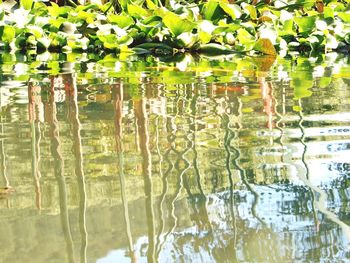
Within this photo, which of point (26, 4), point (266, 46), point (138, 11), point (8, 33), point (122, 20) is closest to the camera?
point (266, 46)

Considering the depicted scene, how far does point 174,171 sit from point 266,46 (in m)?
2.88

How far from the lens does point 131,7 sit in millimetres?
5438

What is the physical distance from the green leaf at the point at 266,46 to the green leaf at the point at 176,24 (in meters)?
0.47

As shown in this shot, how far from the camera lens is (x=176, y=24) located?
4.80 metres

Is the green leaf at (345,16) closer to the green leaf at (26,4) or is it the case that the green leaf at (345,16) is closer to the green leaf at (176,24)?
the green leaf at (176,24)

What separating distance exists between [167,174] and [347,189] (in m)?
0.45

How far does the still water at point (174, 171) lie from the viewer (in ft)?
4.65

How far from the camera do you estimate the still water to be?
142cm

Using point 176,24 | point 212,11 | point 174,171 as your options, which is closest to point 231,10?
point 212,11

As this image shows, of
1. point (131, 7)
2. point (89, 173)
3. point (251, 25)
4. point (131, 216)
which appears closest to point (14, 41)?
point (131, 7)

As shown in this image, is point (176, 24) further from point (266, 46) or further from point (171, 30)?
point (266, 46)

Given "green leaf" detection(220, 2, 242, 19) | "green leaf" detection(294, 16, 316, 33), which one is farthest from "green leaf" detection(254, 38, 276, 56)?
"green leaf" detection(220, 2, 242, 19)

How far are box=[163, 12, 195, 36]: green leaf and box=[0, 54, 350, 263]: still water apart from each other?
152cm

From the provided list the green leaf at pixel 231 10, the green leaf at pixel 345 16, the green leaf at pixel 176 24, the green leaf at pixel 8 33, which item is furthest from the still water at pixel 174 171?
the green leaf at pixel 345 16
